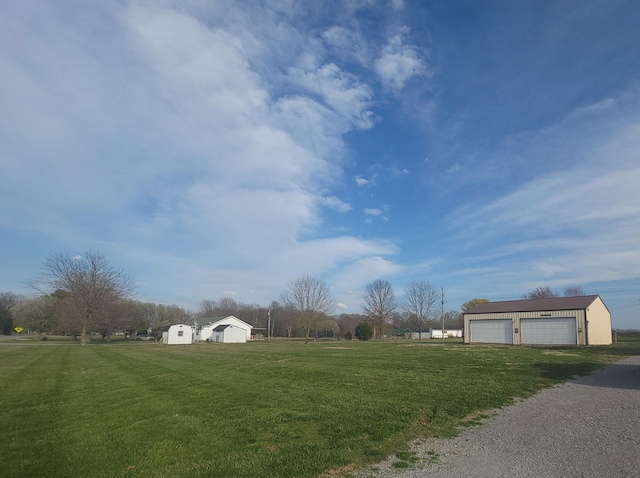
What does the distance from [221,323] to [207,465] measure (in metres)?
63.3

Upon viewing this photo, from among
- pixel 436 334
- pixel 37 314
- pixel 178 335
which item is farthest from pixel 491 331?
pixel 37 314

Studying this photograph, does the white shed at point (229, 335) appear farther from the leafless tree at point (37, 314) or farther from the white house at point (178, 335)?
the leafless tree at point (37, 314)

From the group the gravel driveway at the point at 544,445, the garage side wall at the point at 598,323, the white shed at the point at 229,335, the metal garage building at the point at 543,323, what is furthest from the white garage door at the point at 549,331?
the white shed at the point at 229,335

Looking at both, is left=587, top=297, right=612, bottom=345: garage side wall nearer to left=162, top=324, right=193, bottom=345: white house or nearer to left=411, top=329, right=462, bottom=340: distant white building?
left=162, top=324, right=193, bottom=345: white house

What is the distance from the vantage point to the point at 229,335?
204ft

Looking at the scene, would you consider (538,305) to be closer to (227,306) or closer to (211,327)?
(211,327)

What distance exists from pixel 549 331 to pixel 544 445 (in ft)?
107

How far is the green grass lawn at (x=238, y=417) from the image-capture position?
5.96m

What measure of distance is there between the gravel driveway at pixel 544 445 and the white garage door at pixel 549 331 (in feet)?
89.5

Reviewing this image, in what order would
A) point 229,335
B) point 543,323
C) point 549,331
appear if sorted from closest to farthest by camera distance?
point 549,331
point 543,323
point 229,335

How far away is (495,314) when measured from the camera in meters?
38.2

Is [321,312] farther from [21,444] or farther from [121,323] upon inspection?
[21,444]

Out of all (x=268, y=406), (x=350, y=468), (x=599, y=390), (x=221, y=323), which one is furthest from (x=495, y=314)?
(x=221, y=323)

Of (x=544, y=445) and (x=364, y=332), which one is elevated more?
(x=544, y=445)
